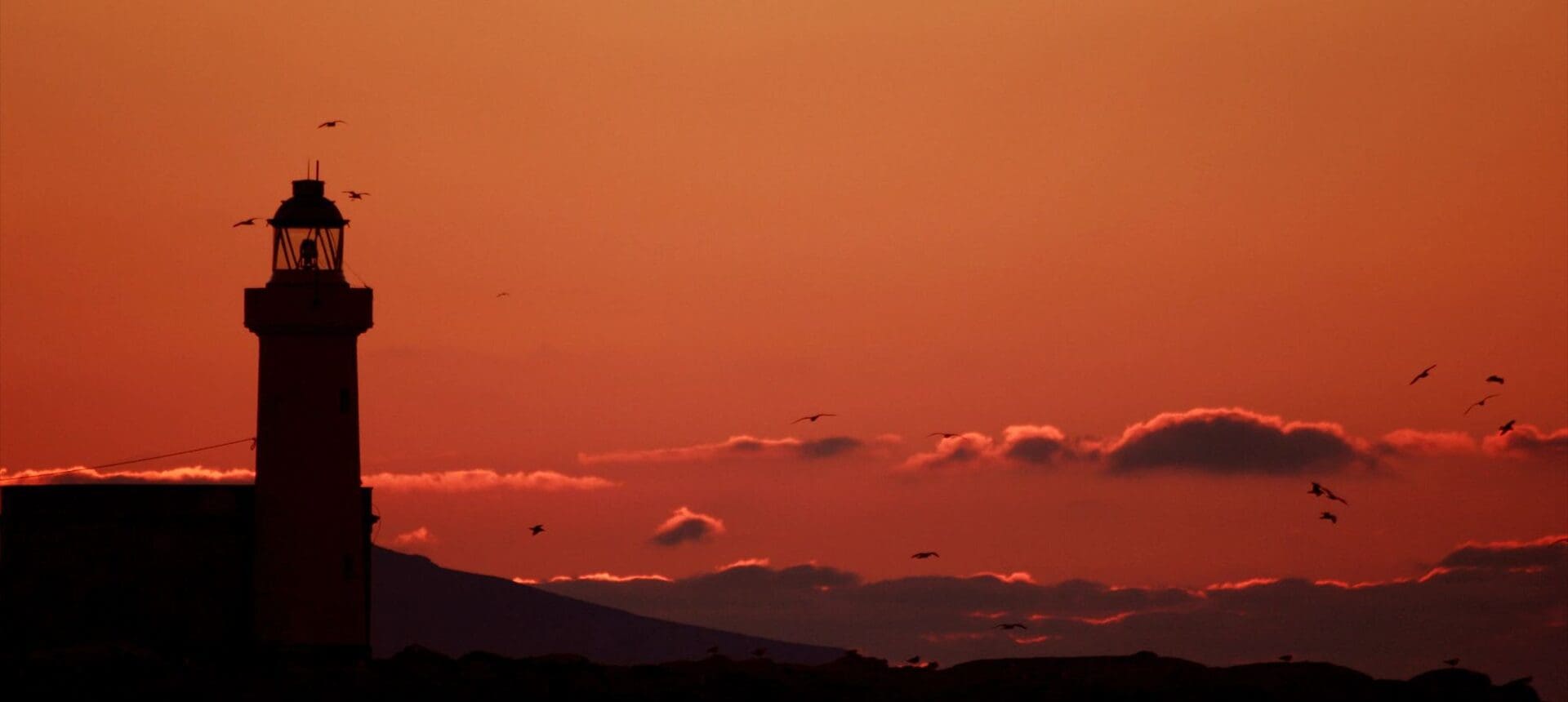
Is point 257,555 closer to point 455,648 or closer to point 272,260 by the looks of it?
point 272,260

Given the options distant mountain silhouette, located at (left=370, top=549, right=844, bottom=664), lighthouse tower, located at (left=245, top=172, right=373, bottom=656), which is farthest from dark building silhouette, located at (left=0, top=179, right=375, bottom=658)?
distant mountain silhouette, located at (left=370, top=549, right=844, bottom=664)

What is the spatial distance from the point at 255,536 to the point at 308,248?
6.52 metres

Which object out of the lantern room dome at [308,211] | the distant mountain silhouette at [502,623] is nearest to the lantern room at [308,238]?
the lantern room dome at [308,211]

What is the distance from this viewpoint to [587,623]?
184 m

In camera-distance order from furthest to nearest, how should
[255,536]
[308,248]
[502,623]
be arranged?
1. [502,623]
2. [308,248]
3. [255,536]

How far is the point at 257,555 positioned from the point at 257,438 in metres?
2.49

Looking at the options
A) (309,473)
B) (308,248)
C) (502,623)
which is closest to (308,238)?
(308,248)

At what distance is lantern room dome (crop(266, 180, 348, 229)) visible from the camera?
55.2 metres

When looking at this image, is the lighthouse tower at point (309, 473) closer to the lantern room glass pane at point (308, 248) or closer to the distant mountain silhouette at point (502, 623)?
the lantern room glass pane at point (308, 248)

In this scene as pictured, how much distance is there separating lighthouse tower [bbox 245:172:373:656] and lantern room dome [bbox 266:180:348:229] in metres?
1.87

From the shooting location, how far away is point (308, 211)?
181 ft

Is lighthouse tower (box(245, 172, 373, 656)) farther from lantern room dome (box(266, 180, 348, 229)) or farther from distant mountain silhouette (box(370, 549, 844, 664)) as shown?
distant mountain silhouette (box(370, 549, 844, 664))

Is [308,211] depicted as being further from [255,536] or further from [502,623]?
[502,623]

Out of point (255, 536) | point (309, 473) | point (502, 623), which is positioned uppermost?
point (502, 623)
